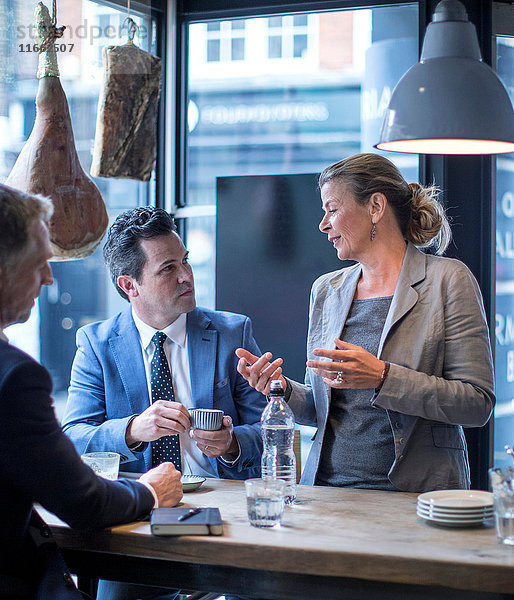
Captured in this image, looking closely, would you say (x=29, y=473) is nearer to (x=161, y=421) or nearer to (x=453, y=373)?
(x=161, y=421)

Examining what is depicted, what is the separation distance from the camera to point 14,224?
170 cm

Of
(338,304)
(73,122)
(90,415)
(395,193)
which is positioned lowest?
(90,415)

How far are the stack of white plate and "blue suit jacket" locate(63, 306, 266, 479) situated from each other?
0.77 meters

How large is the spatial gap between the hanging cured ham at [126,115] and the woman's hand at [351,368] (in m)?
0.71

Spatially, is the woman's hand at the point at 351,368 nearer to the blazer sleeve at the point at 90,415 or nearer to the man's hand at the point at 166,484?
the man's hand at the point at 166,484

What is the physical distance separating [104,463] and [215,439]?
0.35 meters

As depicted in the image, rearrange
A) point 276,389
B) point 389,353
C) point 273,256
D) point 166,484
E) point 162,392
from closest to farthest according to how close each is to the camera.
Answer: point 166,484
point 276,389
point 389,353
point 162,392
point 273,256

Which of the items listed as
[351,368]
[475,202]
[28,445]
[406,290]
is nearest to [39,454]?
[28,445]

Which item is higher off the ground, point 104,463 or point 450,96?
point 450,96

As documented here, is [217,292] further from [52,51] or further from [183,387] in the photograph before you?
[52,51]

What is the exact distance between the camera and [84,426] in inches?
102

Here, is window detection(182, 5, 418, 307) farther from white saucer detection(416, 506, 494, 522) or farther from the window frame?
white saucer detection(416, 506, 494, 522)

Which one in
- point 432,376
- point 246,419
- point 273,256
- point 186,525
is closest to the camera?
point 186,525

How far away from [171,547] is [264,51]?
2.99m
